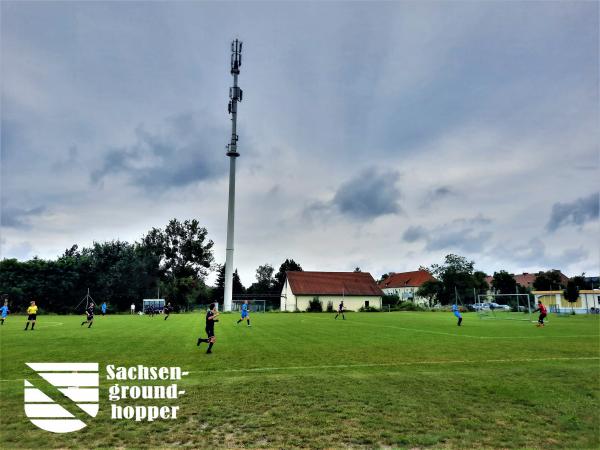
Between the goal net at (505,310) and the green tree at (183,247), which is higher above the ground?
the green tree at (183,247)

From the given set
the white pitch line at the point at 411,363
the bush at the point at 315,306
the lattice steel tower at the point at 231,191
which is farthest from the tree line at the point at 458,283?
the white pitch line at the point at 411,363

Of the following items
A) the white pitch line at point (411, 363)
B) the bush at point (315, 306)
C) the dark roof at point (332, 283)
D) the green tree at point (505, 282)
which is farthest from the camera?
the green tree at point (505, 282)

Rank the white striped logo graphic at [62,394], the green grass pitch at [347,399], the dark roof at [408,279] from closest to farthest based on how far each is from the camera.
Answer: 1. the green grass pitch at [347,399]
2. the white striped logo graphic at [62,394]
3. the dark roof at [408,279]

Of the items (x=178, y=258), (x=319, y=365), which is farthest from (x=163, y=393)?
(x=178, y=258)

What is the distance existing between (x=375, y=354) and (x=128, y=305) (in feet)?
220

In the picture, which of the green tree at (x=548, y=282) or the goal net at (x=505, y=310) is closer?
the goal net at (x=505, y=310)

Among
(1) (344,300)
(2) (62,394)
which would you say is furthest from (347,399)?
(1) (344,300)

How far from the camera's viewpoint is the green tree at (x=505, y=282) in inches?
4291

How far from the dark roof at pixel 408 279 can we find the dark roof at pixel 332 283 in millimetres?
33455

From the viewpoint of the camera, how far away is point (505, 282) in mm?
109312

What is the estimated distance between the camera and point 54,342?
63.5 ft

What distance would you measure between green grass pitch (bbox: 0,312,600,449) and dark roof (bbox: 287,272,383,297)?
5803 cm

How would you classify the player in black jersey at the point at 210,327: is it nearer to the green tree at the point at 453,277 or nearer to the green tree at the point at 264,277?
the green tree at the point at 453,277

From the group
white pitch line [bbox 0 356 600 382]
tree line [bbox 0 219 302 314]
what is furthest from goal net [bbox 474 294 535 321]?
tree line [bbox 0 219 302 314]
